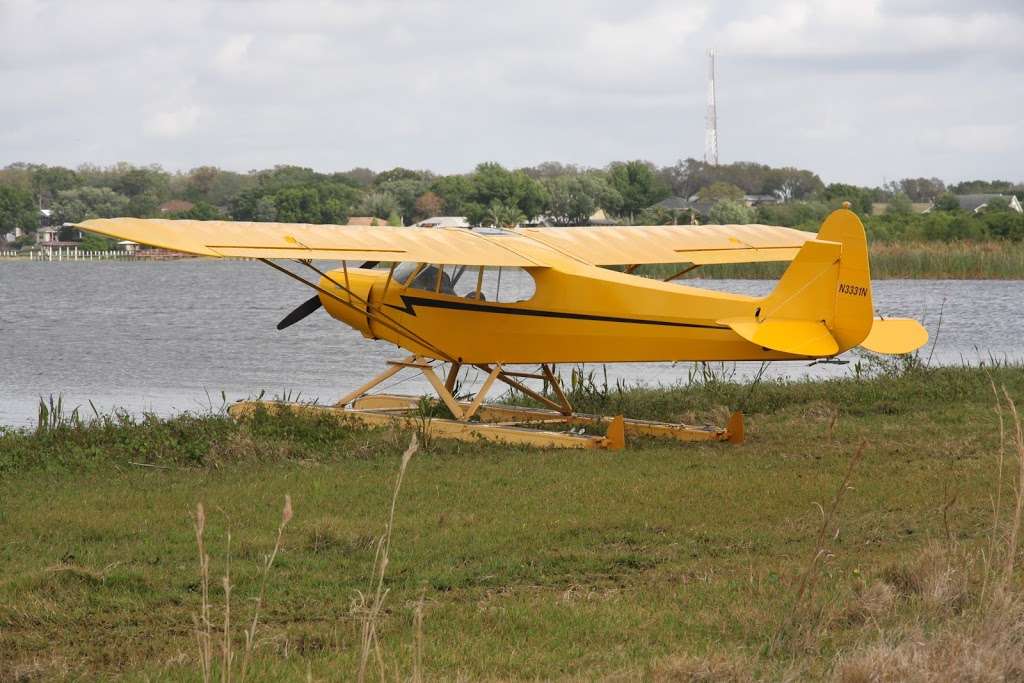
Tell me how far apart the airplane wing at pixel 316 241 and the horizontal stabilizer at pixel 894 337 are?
2755 mm

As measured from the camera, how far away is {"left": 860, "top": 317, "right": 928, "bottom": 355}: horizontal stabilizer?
936 centimetres

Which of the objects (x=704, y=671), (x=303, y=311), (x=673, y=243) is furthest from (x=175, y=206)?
(x=704, y=671)

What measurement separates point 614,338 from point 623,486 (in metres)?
2.29

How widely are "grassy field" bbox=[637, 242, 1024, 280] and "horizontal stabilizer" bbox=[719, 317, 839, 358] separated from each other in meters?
23.1

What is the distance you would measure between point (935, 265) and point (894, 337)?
2552 cm

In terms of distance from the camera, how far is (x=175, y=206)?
102 meters

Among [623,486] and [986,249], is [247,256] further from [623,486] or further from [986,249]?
[986,249]

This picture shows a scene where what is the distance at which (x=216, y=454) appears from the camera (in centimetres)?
911

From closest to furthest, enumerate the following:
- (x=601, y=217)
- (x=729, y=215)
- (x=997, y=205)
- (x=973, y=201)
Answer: (x=729, y=215)
(x=997, y=205)
(x=601, y=217)
(x=973, y=201)

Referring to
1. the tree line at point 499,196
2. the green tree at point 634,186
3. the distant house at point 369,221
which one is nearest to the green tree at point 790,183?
the tree line at point 499,196

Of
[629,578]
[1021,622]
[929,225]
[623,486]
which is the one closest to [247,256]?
[623,486]

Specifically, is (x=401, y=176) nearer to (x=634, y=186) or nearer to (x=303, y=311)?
(x=634, y=186)

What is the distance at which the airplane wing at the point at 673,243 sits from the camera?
40.7ft

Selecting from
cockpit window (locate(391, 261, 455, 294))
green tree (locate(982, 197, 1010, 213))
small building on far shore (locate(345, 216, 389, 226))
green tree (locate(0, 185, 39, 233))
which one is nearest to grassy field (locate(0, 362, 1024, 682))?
cockpit window (locate(391, 261, 455, 294))
